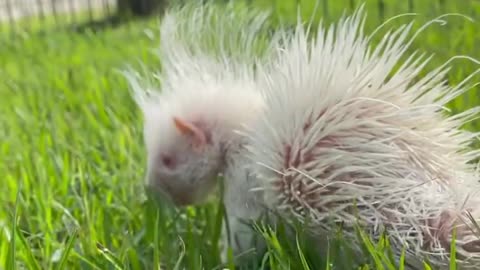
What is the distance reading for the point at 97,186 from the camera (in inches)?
61.4

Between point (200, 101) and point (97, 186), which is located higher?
point (200, 101)

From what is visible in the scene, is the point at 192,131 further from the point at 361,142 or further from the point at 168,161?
the point at 361,142

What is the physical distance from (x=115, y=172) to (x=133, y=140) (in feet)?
0.76

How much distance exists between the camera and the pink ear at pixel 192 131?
50.4 inches

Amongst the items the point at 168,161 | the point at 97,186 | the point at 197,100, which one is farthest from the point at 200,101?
the point at 97,186

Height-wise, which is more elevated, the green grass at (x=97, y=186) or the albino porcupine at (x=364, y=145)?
the albino porcupine at (x=364, y=145)

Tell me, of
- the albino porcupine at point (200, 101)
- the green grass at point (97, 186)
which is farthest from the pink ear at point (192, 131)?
the green grass at point (97, 186)

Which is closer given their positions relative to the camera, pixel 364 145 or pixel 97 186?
pixel 364 145

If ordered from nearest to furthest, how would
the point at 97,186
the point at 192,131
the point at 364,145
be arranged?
1. the point at 364,145
2. the point at 192,131
3. the point at 97,186

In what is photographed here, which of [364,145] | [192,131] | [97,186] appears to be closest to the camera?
[364,145]

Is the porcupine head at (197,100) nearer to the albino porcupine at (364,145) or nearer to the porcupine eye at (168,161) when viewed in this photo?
the porcupine eye at (168,161)

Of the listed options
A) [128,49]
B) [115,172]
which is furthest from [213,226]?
[128,49]

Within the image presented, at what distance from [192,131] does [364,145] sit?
0.35 meters

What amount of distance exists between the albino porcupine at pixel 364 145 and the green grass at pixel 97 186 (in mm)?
51
